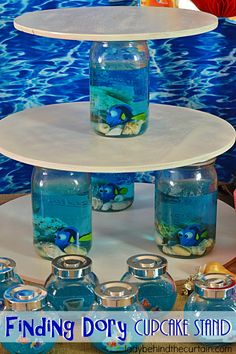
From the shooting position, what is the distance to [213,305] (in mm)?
1378

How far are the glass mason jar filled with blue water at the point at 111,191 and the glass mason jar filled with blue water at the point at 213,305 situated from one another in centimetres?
53

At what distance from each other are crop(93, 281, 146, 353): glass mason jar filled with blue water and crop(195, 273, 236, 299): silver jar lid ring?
10cm

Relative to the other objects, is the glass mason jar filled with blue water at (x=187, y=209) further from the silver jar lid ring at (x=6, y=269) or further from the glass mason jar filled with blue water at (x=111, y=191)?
the silver jar lid ring at (x=6, y=269)

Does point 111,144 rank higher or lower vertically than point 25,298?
higher

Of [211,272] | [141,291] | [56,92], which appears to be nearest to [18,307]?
[141,291]

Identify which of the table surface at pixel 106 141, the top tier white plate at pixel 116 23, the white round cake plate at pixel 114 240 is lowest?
the white round cake plate at pixel 114 240

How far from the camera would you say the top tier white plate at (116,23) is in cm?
149

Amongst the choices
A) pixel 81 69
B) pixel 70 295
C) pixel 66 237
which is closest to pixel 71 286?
pixel 70 295

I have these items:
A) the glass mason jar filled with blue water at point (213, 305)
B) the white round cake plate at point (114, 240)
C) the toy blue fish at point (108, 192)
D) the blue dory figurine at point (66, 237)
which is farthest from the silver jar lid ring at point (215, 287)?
the toy blue fish at point (108, 192)

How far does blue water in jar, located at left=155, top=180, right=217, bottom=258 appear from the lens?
166 centimetres

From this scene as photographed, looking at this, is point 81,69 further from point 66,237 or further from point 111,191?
point 66,237

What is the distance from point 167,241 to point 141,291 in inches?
10.2

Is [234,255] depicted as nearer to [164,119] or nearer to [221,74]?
[164,119]

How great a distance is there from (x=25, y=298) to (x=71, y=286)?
0.13 meters
